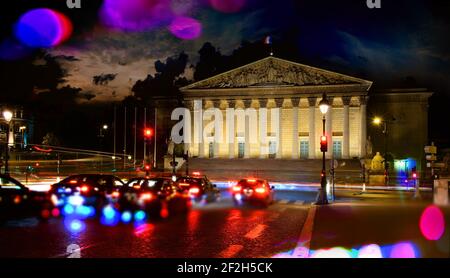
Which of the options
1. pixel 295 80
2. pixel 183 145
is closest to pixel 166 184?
pixel 295 80

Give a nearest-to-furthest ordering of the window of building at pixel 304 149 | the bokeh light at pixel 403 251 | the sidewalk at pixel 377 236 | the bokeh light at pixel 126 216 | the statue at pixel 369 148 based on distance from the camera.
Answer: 1. the bokeh light at pixel 403 251
2. the sidewalk at pixel 377 236
3. the bokeh light at pixel 126 216
4. the statue at pixel 369 148
5. the window of building at pixel 304 149

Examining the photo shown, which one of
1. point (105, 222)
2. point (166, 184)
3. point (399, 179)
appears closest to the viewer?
point (105, 222)

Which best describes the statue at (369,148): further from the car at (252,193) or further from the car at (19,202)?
the car at (19,202)

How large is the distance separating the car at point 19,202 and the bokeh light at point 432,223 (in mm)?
10764

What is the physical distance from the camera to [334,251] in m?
10.9

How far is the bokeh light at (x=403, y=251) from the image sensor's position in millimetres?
10066

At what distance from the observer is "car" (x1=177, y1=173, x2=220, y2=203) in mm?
23295

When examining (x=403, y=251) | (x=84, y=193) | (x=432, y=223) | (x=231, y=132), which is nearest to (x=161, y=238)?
(x=403, y=251)

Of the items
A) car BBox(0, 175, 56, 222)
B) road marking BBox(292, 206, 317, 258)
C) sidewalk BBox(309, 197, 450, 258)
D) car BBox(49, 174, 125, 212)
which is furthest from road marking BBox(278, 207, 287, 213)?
car BBox(0, 175, 56, 222)

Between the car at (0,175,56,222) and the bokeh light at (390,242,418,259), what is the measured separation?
10.1 meters

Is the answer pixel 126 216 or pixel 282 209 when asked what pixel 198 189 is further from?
pixel 126 216

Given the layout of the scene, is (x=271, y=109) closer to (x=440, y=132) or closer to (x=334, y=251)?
(x=440, y=132)

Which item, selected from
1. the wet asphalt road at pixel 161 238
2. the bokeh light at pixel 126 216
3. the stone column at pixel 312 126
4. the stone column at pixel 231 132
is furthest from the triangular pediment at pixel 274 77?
the bokeh light at pixel 126 216
